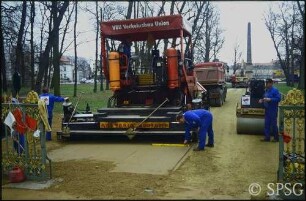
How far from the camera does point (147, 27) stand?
11422mm

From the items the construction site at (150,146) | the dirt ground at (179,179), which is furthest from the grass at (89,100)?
the dirt ground at (179,179)

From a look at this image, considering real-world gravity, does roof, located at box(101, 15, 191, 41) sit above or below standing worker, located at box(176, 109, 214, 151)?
above

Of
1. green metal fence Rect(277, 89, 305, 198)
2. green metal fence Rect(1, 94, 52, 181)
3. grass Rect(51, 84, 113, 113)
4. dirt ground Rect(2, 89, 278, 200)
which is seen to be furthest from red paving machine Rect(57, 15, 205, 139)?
green metal fence Rect(277, 89, 305, 198)

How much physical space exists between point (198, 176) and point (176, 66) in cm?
463

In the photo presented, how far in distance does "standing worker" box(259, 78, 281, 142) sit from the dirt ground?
1.38 metres

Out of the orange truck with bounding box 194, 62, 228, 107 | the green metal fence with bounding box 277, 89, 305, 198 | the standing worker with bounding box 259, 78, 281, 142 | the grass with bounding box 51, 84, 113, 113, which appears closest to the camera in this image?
Answer: the green metal fence with bounding box 277, 89, 305, 198

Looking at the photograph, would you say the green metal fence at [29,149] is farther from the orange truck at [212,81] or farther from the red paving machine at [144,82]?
the orange truck at [212,81]

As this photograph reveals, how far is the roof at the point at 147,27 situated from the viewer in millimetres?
11094

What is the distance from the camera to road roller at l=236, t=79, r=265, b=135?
11852 mm

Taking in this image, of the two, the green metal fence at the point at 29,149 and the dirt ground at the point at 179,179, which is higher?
the green metal fence at the point at 29,149

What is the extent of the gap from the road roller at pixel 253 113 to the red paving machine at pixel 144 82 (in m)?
1.51

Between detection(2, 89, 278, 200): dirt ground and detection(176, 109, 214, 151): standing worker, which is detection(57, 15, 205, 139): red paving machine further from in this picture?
detection(2, 89, 278, 200): dirt ground

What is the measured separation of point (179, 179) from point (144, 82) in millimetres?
5608

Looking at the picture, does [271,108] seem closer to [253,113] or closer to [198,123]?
[253,113]
